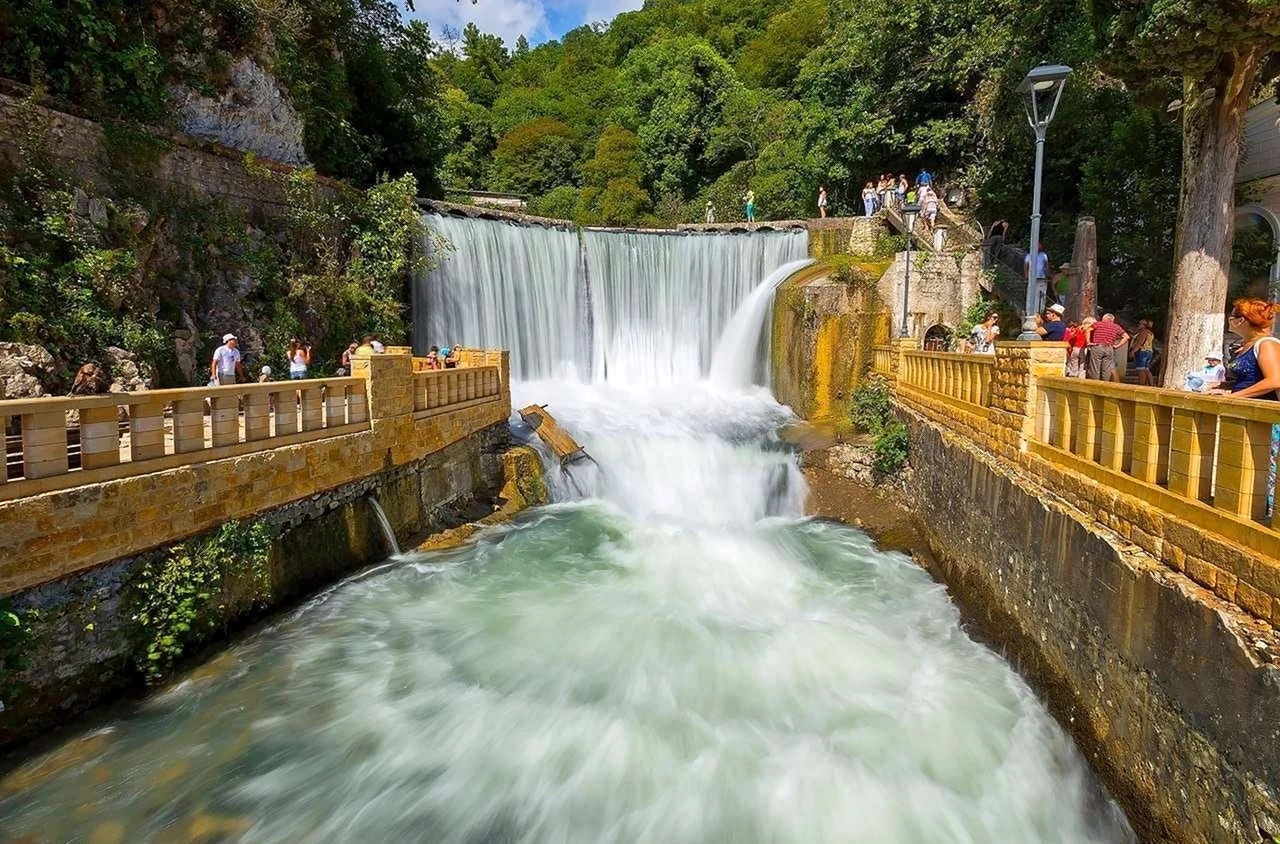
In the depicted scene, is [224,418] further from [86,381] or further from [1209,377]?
[1209,377]

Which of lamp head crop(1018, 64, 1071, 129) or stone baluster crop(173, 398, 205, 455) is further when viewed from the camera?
lamp head crop(1018, 64, 1071, 129)

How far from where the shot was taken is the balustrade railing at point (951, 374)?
8.85 m

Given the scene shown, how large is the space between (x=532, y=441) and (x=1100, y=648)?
10648 mm

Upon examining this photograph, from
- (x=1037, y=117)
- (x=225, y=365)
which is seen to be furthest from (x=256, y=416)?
(x=1037, y=117)

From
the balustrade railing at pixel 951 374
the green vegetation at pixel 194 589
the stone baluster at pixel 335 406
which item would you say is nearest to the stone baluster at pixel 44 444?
the green vegetation at pixel 194 589

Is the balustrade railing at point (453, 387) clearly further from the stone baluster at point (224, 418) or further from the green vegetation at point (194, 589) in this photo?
the green vegetation at point (194, 589)

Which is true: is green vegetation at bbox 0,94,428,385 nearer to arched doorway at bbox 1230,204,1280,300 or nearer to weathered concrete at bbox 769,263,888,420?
weathered concrete at bbox 769,263,888,420

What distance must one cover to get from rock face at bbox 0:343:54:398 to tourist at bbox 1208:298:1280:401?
12.1 m

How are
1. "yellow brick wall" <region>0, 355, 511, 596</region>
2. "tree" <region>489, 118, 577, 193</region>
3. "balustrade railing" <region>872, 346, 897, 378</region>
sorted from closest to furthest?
"yellow brick wall" <region>0, 355, 511, 596</region> < "balustrade railing" <region>872, 346, 897, 378</region> < "tree" <region>489, 118, 577, 193</region>

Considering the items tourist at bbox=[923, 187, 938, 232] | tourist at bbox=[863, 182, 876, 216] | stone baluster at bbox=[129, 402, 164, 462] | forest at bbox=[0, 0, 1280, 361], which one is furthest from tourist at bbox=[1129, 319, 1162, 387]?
tourist at bbox=[863, 182, 876, 216]

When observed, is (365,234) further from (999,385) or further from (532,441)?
(999,385)

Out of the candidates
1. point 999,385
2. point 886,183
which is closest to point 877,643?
point 999,385

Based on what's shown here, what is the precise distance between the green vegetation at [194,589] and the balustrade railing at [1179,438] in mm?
8217

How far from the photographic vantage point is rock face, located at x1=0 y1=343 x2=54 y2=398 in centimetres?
789
